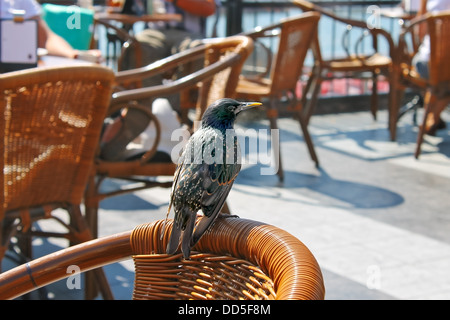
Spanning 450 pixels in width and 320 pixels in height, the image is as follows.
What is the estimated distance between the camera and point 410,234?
4.12 m

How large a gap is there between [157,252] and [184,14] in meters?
5.20

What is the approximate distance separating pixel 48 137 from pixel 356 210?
2652 millimetres

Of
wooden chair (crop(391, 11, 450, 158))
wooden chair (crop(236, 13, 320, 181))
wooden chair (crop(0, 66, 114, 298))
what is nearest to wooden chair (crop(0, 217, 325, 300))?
wooden chair (crop(0, 66, 114, 298))

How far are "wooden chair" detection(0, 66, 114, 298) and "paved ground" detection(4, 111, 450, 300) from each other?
0.87 m

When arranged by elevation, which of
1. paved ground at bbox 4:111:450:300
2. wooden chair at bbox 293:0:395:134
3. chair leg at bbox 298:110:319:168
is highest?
wooden chair at bbox 293:0:395:134

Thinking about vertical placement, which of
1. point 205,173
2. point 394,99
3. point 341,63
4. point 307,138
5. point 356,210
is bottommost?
point 356,210

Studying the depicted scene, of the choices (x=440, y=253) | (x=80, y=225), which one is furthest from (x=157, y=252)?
(x=440, y=253)

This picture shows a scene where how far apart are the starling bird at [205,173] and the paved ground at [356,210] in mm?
2005

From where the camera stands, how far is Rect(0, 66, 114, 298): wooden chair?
7.43ft

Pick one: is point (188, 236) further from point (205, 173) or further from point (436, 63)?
point (436, 63)

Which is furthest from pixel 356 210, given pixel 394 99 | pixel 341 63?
pixel 341 63

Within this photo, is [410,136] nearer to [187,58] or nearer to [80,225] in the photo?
[187,58]

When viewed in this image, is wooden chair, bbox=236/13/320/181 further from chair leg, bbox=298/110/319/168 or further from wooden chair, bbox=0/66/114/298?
wooden chair, bbox=0/66/114/298

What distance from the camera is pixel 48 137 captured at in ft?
7.87
